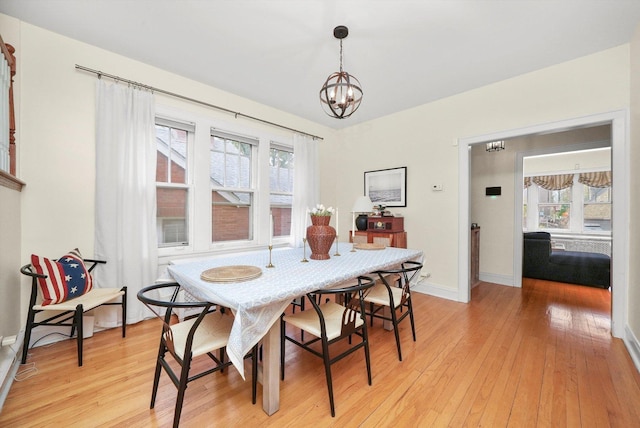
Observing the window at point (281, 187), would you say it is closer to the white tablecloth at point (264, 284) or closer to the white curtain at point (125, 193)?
the white curtain at point (125, 193)

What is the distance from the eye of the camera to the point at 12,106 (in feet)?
6.84

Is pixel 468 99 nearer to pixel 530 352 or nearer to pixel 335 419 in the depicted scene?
pixel 530 352

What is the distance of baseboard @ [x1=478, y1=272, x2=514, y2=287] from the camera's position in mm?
4094

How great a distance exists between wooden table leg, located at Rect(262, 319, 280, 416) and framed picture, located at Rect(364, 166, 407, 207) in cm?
309

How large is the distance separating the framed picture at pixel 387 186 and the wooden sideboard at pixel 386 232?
0.36 metres

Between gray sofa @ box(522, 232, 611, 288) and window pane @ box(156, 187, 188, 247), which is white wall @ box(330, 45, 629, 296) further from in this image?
window pane @ box(156, 187, 188, 247)

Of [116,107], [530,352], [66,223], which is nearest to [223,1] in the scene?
[116,107]

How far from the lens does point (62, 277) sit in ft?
6.96

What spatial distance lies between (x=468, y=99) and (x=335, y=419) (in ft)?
12.2

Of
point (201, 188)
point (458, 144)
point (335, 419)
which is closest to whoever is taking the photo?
point (335, 419)

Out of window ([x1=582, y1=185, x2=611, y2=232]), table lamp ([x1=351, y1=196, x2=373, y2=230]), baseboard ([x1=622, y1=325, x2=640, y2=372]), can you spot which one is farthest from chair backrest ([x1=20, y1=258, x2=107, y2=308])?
window ([x1=582, y1=185, x2=611, y2=232])

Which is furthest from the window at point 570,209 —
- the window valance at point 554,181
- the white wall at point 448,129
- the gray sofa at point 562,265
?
the white wall at point 448,129

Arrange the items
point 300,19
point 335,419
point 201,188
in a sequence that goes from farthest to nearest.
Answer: point 201,188 < point 300,19 < point 335,419

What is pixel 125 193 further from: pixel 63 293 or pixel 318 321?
pixel 318 321
